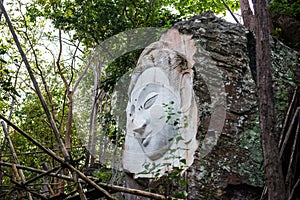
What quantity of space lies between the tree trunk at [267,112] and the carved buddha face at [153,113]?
0.96 metres

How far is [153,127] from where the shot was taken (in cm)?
386

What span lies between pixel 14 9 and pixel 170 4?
2893 millimetres

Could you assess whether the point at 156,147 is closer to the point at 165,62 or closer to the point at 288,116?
the point at 165,62

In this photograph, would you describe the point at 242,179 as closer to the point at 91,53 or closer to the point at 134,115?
the point at 134,115

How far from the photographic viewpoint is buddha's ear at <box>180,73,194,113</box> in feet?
11.9

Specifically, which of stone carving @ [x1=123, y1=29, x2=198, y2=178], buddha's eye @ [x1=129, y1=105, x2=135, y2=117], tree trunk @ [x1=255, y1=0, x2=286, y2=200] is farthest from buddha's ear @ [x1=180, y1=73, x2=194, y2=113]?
tree trunk @ [x1=255, y1=0, x2=286, y2=200]

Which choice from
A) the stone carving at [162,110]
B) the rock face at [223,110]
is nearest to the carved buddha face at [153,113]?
the stone carving at [162,110]

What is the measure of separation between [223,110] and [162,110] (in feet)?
1.91

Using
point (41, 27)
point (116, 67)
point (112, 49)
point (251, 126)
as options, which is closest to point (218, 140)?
point (251, 126)

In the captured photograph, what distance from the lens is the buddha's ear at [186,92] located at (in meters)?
3.64

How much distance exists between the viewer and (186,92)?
371 centimetres

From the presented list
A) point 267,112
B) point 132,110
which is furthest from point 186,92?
point 267,112

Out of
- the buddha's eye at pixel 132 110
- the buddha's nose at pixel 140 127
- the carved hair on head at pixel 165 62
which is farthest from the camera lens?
the buddha's eye at pixel 132 110

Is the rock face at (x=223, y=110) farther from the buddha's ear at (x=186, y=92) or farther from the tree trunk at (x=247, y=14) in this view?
the tree trunk at (x=247, y=14)
